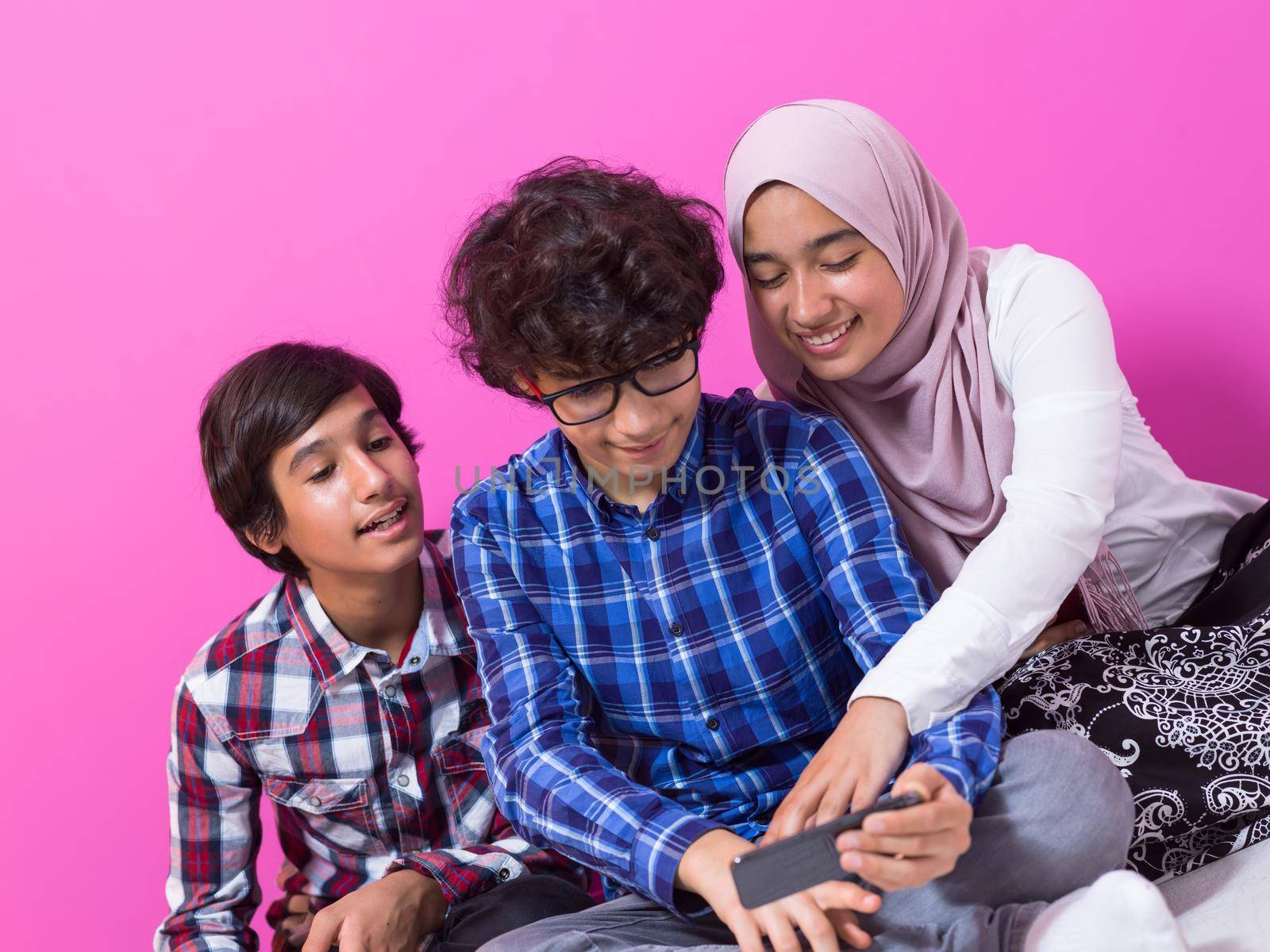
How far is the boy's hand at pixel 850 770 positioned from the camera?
1139mm

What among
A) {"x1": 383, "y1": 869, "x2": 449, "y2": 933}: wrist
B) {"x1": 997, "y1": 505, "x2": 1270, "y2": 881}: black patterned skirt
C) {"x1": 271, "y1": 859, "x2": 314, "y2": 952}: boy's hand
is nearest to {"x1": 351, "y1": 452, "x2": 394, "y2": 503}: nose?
{"x1": 383, "y1": 869, "x2": 449, "y2": 933}: wrist

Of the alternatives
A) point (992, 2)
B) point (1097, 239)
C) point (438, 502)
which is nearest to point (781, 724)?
point (438, 502)

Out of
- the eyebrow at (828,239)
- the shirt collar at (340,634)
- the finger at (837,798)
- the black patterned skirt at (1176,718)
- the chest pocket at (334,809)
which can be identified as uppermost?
the eyebrow at (828,239)

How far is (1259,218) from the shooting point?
207cm

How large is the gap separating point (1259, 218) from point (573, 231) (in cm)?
140

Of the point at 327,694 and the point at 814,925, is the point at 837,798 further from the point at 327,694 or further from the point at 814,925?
the point at 327,694

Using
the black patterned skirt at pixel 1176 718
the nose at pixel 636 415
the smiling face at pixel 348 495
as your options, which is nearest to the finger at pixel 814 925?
the black patterned skirt at pixel 1176 718

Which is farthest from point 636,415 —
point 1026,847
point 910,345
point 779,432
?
point 1026,847

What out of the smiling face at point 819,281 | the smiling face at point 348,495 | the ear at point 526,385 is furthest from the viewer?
the smiling face at point 348,495

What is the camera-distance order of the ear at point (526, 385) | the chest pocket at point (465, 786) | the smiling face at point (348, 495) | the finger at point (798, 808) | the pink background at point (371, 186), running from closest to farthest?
the finger at point (798, 808) < the ear at point (526, 385) < the smiling face at point (348, 495) < the chest pocket at point (465, 786) < the pink background at point (371, 186)

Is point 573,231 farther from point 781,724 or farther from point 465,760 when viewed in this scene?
point 465,760

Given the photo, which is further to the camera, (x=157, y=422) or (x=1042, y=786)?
(x=157, y=422)

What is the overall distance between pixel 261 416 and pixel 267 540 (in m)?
0.19

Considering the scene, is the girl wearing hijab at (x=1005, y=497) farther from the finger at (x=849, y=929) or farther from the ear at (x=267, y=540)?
the ear at (x=267, y=540)
